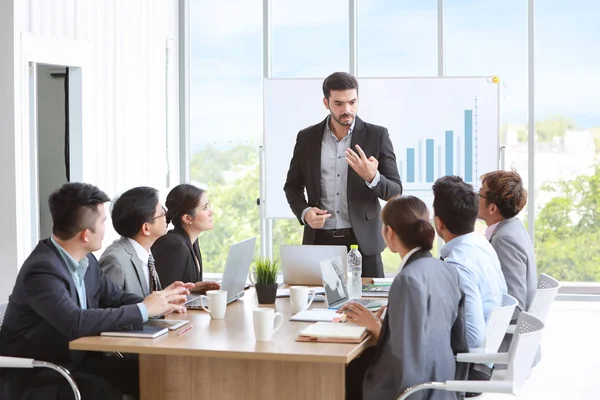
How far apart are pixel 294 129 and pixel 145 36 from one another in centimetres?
144

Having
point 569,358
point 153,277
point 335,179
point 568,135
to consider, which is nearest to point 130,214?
point 153,277

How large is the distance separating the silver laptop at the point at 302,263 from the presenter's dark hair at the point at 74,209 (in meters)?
1.19

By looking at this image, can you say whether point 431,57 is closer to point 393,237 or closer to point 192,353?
point 393,237

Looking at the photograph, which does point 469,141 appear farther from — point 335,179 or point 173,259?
point 173,259

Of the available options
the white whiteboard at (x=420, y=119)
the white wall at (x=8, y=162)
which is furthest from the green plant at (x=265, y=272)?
the white whiteboard at (x=420, y=119)

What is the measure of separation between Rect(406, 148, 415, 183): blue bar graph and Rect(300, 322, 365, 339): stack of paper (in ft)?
10.9

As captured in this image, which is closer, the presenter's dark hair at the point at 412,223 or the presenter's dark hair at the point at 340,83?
the presenter's dark hair at the point at 412,223

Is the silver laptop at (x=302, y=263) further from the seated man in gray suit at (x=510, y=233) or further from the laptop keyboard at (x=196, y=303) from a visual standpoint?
the seated man in gray suit at (x=510, y=233)

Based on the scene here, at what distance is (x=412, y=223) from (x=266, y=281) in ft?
3.19

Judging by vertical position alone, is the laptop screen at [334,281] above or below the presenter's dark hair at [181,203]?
below

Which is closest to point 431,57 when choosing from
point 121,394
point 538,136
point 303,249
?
point 538,136

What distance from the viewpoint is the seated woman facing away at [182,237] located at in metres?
3.81

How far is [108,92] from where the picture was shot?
5.86 m

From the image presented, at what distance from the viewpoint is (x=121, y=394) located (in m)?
Answer: 3.03
